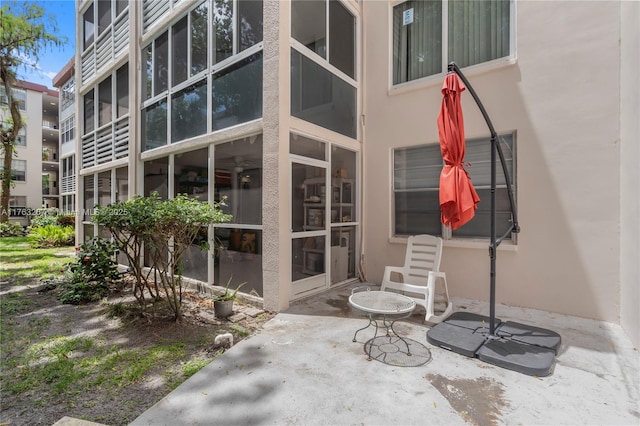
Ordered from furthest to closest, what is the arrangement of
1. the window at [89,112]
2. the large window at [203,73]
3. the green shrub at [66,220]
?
1. the green shrub at [66,220]
2. the window at [89,112]
3. the large window at [203,73]

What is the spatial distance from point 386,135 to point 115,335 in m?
5.68

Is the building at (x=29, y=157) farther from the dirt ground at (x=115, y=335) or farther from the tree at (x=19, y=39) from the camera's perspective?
the dirt ground at (x=115, y=335)

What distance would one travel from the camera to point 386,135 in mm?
6070

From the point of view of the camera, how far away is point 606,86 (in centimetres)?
412

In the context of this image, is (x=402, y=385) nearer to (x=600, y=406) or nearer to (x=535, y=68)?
(x=600, y=406)

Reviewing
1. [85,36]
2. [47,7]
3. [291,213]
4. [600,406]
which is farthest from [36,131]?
[600,406]

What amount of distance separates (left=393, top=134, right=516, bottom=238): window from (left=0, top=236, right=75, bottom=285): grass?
8868 mm

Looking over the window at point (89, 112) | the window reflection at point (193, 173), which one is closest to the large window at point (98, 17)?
the window at point (89, 112)

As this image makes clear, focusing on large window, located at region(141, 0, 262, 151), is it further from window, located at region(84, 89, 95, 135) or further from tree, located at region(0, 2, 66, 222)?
tree, located at region(0, 2, 66, 222)

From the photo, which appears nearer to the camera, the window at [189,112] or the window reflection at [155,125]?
the window at [189,112]

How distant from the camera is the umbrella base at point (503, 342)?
2.94 m

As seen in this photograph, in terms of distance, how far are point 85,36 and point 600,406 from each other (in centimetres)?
1541

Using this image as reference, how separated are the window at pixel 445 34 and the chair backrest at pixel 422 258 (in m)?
3.28

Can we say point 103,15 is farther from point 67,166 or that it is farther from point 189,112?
point 67,166
